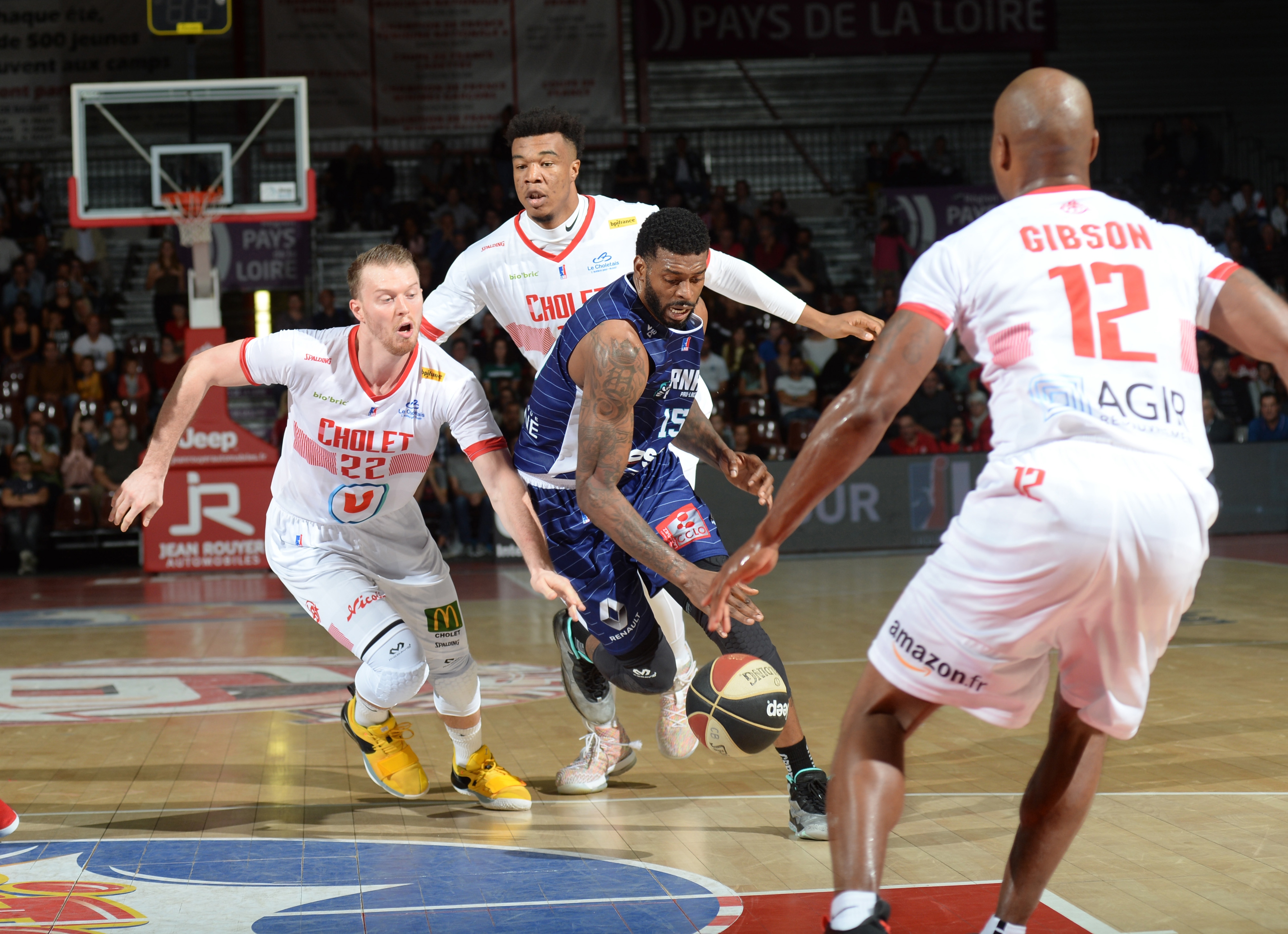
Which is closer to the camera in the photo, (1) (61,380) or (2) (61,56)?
(1) (61,380)

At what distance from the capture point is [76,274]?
17.2m

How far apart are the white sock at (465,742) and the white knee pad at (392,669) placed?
31 centimetres

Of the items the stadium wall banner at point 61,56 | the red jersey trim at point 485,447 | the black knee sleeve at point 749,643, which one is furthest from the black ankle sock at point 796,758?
the stadium wall banner at point 61,56

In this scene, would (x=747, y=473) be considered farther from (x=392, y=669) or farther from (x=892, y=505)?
(x=892, y=505)

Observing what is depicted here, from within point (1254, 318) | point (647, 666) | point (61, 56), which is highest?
point (61, 56)

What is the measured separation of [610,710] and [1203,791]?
230 cm

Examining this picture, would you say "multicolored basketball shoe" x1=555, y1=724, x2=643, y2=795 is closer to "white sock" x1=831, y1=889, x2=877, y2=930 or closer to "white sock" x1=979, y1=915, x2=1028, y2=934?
"white sock" x1=979, y1=915, x2=1028, y2=934

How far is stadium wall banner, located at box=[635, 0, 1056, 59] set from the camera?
2000 centimetres

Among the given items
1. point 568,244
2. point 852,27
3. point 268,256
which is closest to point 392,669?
point 568,244

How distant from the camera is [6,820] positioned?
431 centimetres

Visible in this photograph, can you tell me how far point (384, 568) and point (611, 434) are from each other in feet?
4.91

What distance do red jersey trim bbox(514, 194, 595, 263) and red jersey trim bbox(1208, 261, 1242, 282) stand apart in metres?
3.02

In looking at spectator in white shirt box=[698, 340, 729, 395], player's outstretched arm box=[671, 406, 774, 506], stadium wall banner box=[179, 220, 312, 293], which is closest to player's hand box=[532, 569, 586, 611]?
player's outstretched arm box=[671, 406, 774, 506]

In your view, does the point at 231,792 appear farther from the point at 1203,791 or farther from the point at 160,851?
the point at 1203,791
